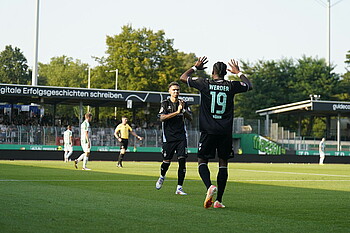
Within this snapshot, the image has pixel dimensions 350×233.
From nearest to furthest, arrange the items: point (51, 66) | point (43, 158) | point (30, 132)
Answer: point (43, 158)
point (30, 132)
point (51, 66)

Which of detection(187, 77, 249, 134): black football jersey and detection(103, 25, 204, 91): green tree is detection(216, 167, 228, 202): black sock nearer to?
detection(187, 77, 249, 134): black football jersey

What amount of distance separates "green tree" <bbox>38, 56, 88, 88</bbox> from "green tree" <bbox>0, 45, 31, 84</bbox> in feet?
15.3

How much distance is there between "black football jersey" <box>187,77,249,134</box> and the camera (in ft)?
31.1

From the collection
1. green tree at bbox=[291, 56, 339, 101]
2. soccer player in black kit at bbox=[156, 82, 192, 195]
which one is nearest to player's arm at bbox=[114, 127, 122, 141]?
soccer player in black kit at bbox=[156, 82, 192, 195]

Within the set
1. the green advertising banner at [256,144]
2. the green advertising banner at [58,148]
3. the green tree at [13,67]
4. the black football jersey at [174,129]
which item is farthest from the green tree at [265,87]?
the black football jersey at [174,129]

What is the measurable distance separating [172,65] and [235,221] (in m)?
65.7

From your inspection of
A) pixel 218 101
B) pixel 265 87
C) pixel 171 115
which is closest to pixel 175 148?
pixel 171 115

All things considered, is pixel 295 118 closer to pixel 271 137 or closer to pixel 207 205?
pixel 271 137

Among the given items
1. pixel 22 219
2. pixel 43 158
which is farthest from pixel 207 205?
pixel 43 158

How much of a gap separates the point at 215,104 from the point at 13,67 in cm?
11236

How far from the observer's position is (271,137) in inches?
2218

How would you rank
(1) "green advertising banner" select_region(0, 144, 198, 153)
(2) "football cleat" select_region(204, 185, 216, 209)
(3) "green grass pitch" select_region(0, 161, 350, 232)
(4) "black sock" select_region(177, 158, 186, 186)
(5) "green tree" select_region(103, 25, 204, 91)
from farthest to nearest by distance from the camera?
(5) "green tree" select_region(103, 25, 204, 91)
(1) "green advertising banner" select_region(0, 144, 198, 153)
(4) "black sock" select_region(177, 158, 186, 186)
(2) "football cleat" select_region(204, 185, 216, 209)
(3) "green grass pitch" select_region(0, 161, 350, 232)

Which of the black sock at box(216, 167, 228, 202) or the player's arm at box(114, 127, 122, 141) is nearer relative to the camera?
the black sock at box(216, 167, 228, 202)

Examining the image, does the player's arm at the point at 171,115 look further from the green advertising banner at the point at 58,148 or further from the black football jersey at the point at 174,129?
the green advertising banner at the point at 58,148
